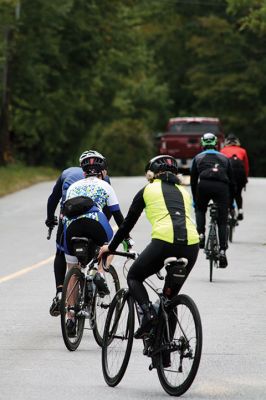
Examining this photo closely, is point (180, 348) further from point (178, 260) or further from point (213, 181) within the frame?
point (213, 181)

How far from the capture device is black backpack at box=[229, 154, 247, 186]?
78.9ft

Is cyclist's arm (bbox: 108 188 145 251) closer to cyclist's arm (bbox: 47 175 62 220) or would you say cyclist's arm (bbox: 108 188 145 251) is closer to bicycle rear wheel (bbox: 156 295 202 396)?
bicycle rear wheel (bbox: 156 295 202 396)

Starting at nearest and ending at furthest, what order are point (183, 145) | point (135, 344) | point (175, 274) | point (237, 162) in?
1. point (175, 274)
2. point (135, 344)
3. point (237, 162)
4. point (183, 145)

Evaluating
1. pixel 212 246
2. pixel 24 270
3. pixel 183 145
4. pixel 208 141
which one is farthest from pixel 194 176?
pixel 183 145

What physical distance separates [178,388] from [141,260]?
3.46 ft

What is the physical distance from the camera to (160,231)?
9.95 meters

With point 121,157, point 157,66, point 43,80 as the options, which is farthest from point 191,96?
point 43,80

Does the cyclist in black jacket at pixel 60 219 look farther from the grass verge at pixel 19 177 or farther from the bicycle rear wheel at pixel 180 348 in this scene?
the grass verge at pixel 19 177

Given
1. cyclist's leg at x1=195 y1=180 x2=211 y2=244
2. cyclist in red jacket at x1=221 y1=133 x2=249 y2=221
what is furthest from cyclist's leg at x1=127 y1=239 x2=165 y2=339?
cyclist in red jacket at x1=221 y1=133 x2=249 y2=221

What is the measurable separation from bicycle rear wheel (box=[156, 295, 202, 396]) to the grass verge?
27817mm

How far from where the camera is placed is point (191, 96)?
263 feet

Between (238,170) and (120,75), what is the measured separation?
41882mm

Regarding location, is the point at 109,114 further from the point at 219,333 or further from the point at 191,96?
the point at 219,333

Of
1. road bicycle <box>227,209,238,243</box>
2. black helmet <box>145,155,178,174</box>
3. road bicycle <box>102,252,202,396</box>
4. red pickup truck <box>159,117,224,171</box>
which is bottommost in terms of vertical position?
red pickup truck <box>159,117,224,171</box>
